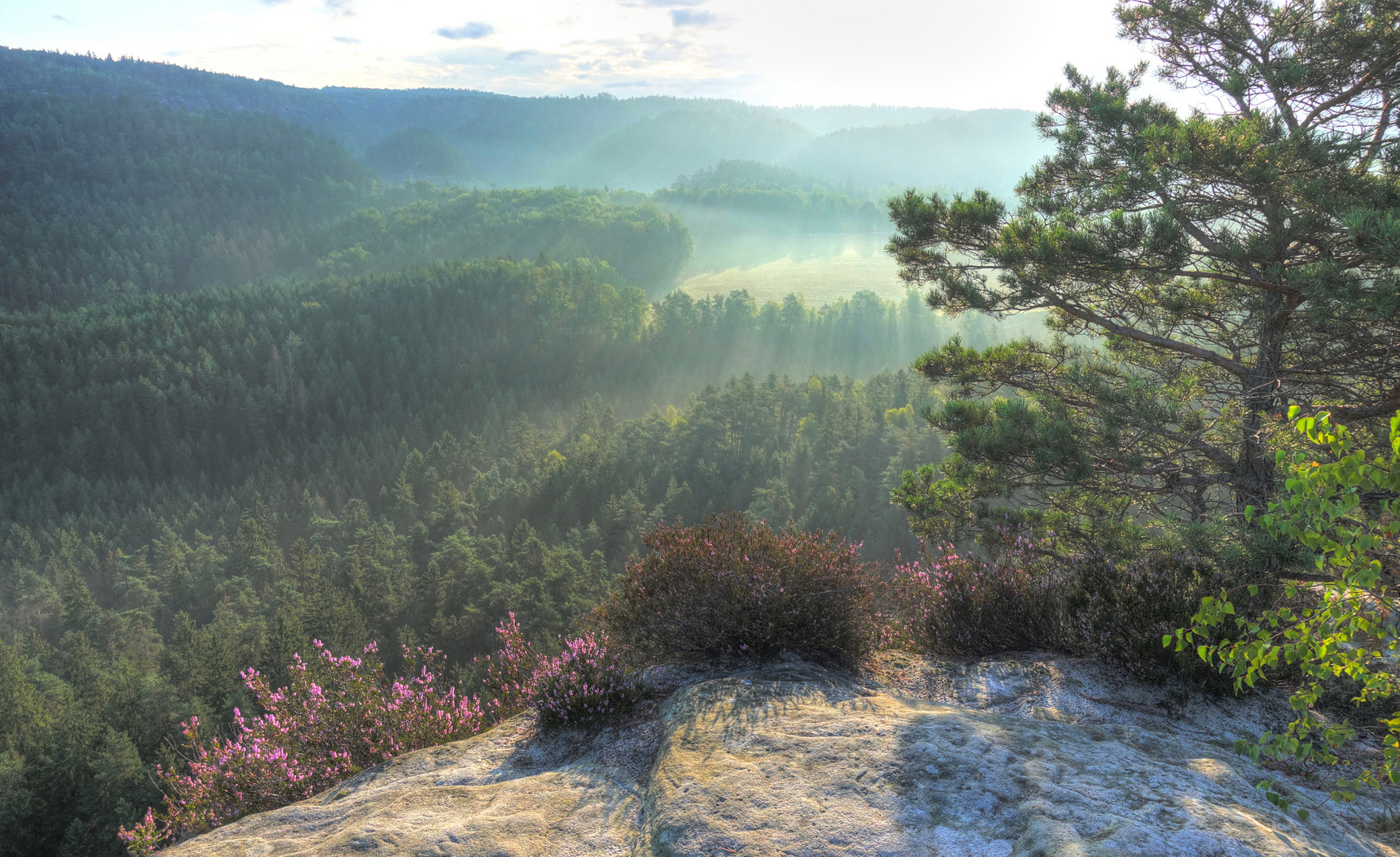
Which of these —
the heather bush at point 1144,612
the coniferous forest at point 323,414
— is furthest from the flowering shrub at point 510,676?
the heather bush at point 1144,612

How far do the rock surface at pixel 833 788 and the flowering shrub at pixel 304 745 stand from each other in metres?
0.83

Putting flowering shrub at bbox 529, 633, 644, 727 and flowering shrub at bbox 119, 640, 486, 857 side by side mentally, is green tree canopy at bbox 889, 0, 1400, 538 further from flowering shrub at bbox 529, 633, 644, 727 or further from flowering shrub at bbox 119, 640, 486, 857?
flowering shrub at bbox 119, 640, 486, 857

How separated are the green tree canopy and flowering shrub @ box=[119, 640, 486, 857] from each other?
6.26m

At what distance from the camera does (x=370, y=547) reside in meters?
45.7

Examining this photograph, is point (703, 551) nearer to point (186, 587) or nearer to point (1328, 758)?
point (1328, 758)

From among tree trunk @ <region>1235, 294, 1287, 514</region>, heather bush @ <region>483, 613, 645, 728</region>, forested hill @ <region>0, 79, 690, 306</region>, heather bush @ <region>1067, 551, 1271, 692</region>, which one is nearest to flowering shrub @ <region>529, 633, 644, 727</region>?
heather bush @ <region>483, 613, 645, 728</region>

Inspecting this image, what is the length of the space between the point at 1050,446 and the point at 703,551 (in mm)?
4310

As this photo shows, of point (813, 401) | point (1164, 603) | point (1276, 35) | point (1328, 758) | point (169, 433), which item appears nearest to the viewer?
point (1328, 758)

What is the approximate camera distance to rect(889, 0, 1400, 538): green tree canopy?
21.0 ft

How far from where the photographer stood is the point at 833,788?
357 centimetres

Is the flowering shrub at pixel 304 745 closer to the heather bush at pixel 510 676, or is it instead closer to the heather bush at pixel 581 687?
the heather bush at pixel 510 676

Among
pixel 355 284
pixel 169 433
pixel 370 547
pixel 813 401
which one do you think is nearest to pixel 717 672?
pixel 370 547

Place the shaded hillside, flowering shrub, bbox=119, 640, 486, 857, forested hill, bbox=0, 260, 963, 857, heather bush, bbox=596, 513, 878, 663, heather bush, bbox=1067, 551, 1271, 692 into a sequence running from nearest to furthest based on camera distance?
heather bush, bbox=1067, 551, 1271, 692, flowering shrub, bbox=119, 640, 486, 857, heather bush, bbox=596, 513, 878, 663, forested hill, bbox=0, 260, 963, 857, the shaded hillside

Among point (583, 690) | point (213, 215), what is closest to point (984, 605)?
point (583, 690)
